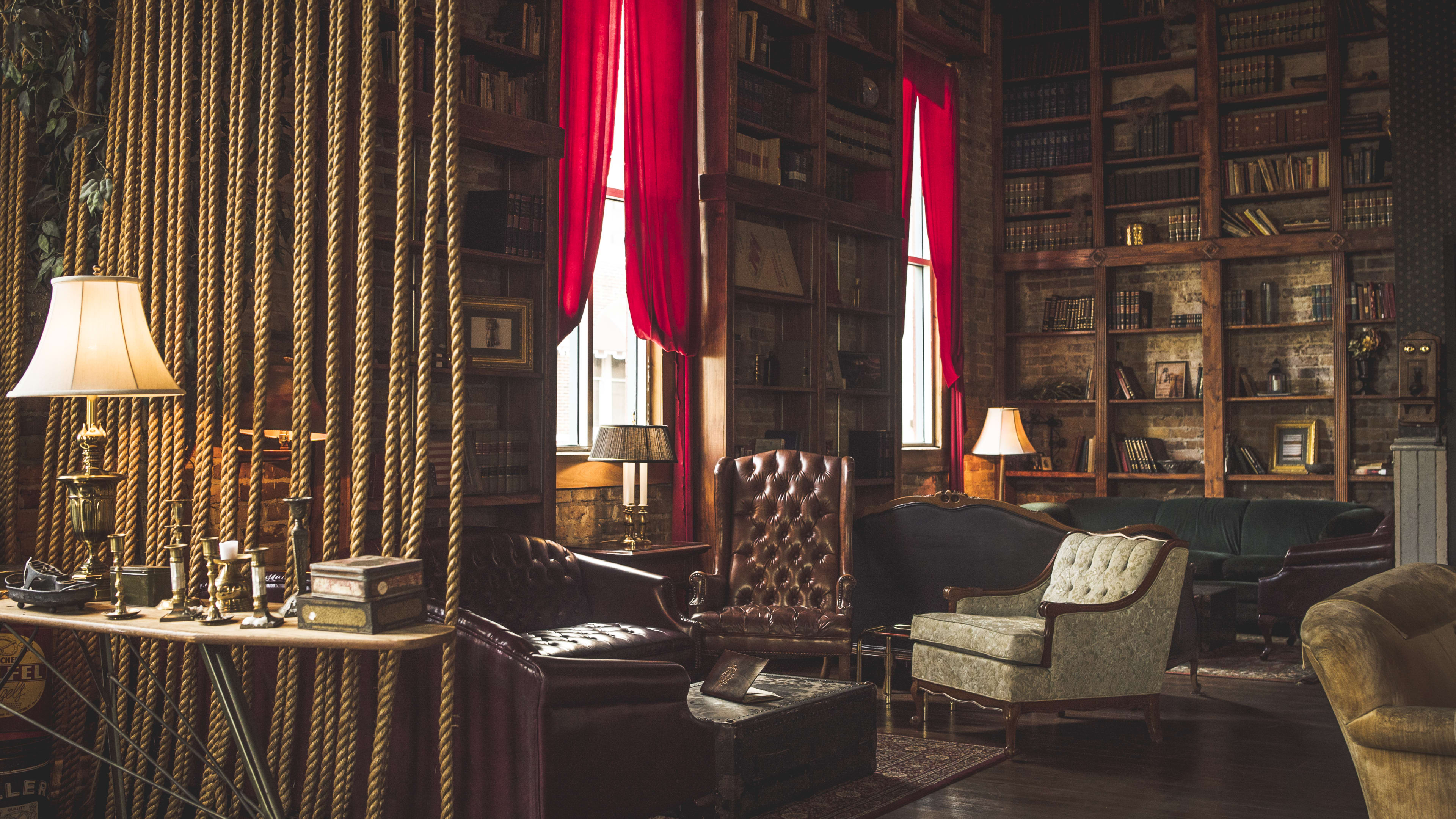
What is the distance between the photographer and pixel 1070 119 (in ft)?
31.6

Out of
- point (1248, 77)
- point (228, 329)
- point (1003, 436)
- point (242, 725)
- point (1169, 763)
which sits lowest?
point (1169, 763)

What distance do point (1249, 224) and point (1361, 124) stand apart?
0.96 metres

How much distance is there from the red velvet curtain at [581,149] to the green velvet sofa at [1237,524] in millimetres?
3018

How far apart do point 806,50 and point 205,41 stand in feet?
15.9

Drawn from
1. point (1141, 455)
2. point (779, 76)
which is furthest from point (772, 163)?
point (1141, 455)

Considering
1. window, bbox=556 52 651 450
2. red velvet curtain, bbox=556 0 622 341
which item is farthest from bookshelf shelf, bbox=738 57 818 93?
red velvet curtain, bbox=556 0 622 341

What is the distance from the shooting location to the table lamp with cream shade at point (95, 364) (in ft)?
9.58

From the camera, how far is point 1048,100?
32.1 feet

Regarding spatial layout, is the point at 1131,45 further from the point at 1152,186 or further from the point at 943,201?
the point at 943,201

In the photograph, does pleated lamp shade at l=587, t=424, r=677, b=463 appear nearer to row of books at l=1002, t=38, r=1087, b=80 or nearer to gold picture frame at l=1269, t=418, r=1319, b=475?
gold picture frame at l=1269, t=418, r=1319, b=475

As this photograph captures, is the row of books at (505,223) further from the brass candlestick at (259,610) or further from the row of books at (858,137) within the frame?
the brass candlestick at (259,610)

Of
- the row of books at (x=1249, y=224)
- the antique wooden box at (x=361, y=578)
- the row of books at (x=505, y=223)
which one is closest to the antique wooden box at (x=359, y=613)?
the antique wooden box at (x=361, y=578)

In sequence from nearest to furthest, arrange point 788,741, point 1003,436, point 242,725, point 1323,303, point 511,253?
point 242,725 < point 788,741 < point 511,253 < point 1003,436 < point 1323,303

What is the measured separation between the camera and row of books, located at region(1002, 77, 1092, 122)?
964cm
